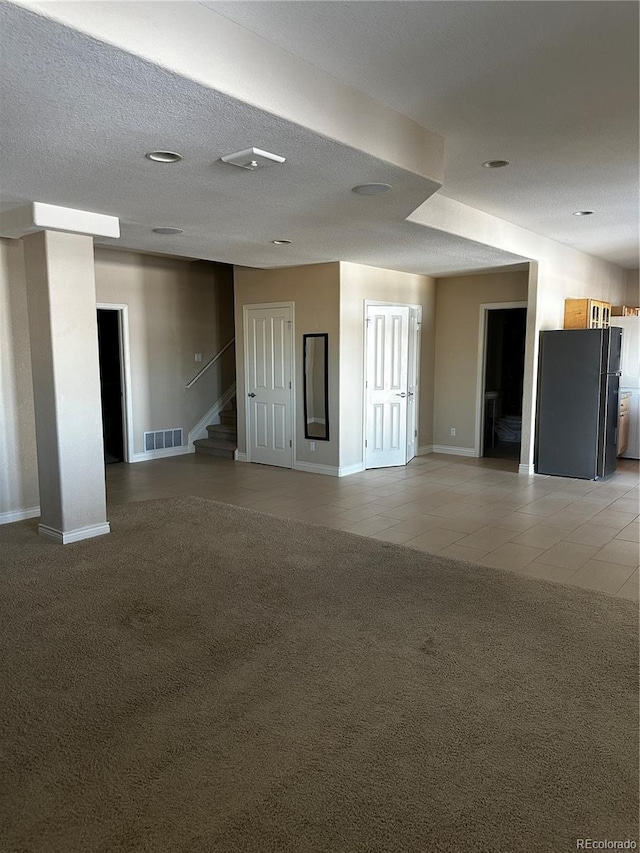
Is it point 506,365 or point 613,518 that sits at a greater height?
point 506,365

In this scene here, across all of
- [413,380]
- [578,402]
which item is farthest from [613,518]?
[413,380]

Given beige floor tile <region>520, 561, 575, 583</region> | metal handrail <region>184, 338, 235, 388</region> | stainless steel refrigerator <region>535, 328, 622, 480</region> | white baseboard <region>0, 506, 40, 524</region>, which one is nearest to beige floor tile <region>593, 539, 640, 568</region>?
beige floor tile <region>520, 561, 575, 583</region>

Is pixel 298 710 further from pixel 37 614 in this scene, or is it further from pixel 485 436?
pixel 485 436

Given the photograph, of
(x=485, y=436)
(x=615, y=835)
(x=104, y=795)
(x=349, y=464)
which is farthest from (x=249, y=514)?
(x=485, y=436)

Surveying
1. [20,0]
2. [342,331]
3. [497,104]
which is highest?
[497,104]

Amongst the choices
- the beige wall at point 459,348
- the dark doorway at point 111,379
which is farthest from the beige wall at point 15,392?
the beige wall at point 459,348

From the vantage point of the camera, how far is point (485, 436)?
29.3 ft

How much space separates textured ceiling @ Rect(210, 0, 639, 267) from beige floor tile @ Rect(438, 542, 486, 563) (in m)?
2.78

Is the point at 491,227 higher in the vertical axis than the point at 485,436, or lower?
higher

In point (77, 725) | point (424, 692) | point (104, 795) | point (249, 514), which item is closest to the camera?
point (104, 795)

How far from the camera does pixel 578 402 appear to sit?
6.81 metres

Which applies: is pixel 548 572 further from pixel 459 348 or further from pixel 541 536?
pixel 459 348

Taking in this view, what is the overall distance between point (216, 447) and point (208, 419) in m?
0.75

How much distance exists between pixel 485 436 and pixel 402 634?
20.5ft
